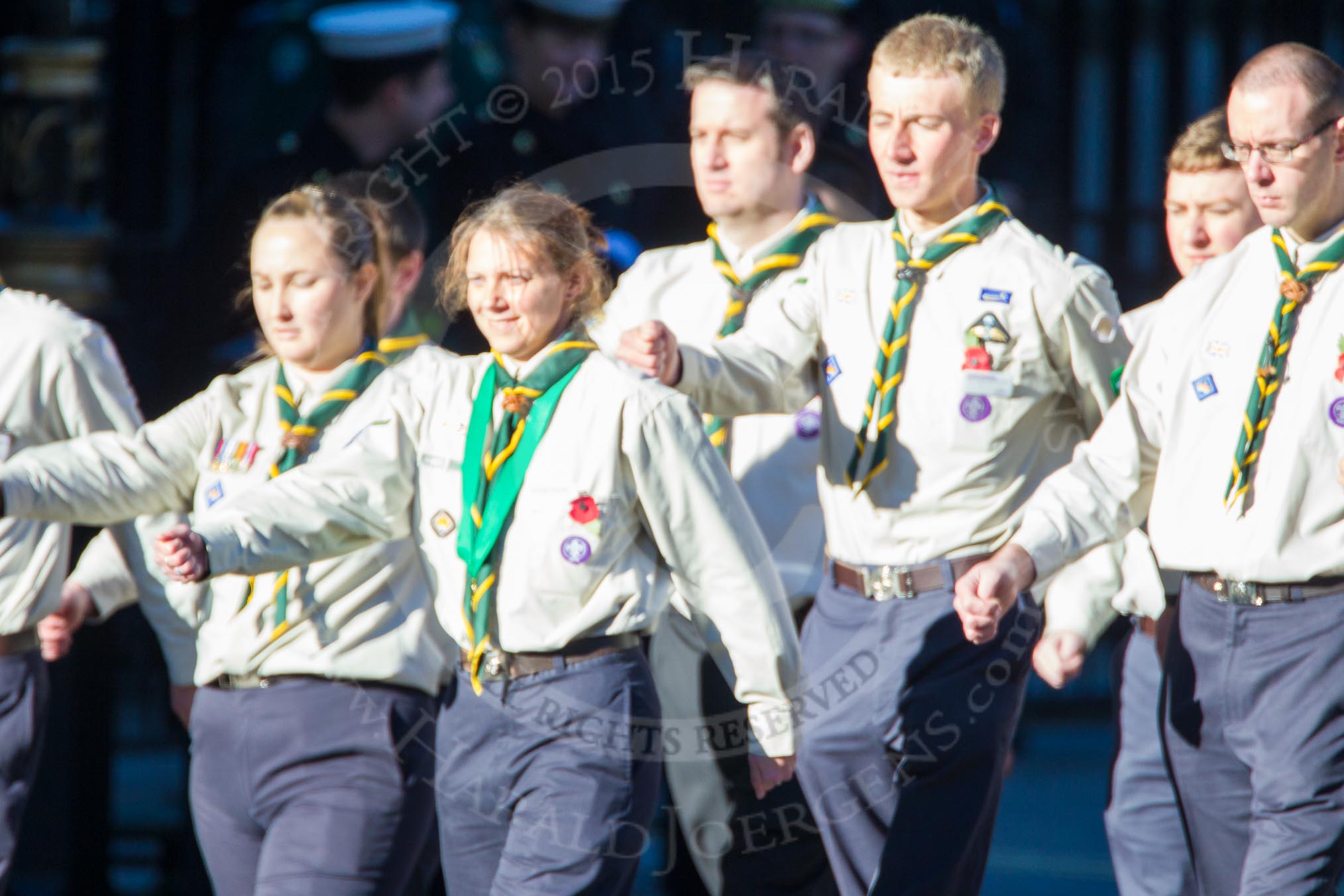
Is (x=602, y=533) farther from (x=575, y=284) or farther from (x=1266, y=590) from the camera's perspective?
(x=1266, y=590)

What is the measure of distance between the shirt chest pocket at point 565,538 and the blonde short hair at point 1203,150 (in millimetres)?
1780

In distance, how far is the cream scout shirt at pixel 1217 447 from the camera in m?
3.56

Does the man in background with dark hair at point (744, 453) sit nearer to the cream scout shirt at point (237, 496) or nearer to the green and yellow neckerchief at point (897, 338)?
the green and yellow neckerchief at point (897, 338)

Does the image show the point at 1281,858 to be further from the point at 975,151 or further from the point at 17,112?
the point at 17,112

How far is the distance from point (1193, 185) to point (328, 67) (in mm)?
4029

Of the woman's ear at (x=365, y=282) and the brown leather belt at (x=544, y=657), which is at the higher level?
the woman's ear at (x=365, y=282)

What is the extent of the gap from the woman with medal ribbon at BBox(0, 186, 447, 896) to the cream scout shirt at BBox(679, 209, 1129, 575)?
788mm

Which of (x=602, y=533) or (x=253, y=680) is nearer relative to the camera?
(x=602, y=533)

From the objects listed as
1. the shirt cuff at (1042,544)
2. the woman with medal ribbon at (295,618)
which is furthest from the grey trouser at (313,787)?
the shirt cuff at (1042,544)

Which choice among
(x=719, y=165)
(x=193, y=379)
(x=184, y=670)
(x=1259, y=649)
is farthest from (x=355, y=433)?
(x=193, y=379)

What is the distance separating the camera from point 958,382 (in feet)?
13.3

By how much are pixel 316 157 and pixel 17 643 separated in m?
2.30

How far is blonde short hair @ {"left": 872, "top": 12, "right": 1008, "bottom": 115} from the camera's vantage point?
4.05 metres

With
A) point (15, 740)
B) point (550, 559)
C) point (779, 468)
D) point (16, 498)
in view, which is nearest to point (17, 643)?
point (15, 740)
